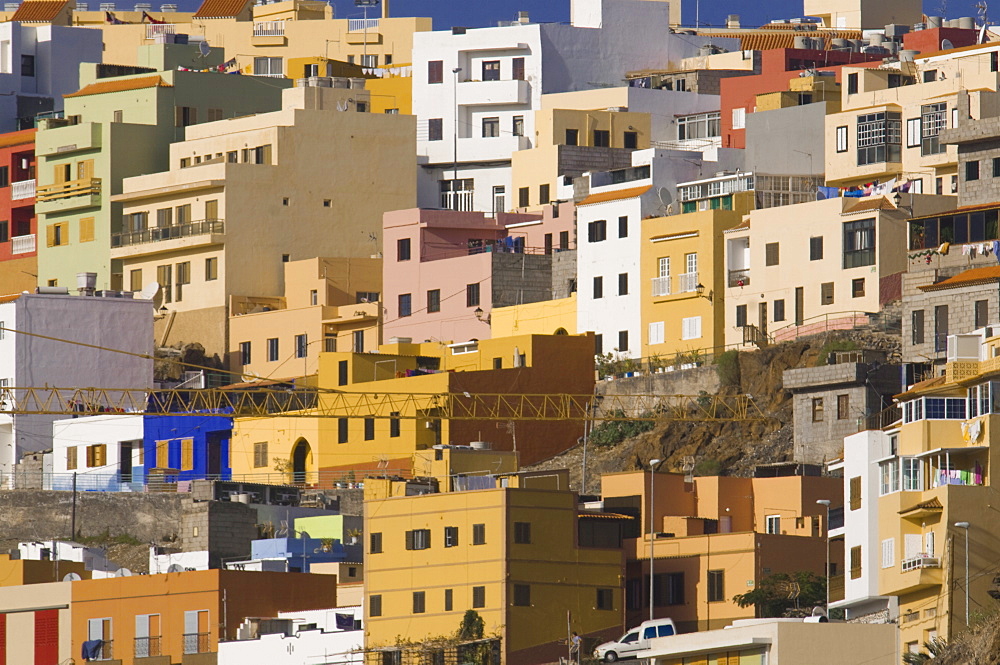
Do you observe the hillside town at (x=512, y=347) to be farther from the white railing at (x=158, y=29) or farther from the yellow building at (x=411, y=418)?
the white railing at (x=158, y=29)

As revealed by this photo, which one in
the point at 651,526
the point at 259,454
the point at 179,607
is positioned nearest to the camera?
the point at 179,607

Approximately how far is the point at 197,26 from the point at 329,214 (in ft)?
135

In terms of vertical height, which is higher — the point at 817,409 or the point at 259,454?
the point at 817,409

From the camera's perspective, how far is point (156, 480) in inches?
3457

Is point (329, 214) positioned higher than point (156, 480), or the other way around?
point (329, 214)

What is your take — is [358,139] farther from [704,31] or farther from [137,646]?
[137,646]

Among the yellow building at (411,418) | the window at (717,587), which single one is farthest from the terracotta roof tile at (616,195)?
the window at (717,587)

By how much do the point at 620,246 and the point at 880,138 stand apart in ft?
31.1

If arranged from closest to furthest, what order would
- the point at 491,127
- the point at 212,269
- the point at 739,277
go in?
the point at 739,277, the point at 212,269, the point at 491,127

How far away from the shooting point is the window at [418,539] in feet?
223

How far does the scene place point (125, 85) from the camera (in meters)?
110

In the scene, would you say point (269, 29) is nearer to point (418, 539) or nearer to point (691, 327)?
point (691, 327)

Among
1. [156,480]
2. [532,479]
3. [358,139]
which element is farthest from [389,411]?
[358,139]

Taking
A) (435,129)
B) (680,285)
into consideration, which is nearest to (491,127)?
(435,129)
